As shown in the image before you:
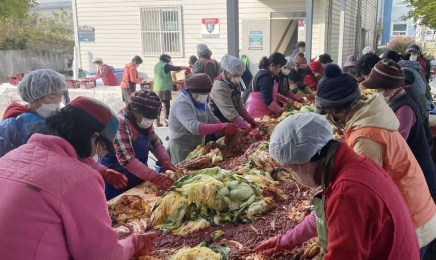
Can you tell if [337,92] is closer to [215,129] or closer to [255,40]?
[215,129]

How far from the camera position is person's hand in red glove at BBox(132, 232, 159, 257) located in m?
2.03

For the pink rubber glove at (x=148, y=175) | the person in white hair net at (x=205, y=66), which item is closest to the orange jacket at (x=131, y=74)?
the person in white hair net at (x=205, y=66)

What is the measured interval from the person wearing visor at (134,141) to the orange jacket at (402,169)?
5.15 feet

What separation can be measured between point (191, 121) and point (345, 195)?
2522 millimetres

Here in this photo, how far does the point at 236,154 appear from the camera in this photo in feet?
12.9

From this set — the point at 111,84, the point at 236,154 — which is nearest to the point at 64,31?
the point at 111,84

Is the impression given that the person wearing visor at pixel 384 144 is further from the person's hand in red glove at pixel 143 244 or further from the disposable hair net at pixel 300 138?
the person's hand in red glove at pixel 143 244

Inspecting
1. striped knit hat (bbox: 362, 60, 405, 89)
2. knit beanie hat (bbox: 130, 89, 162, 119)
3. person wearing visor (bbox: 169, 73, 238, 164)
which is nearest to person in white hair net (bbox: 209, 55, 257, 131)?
person wearing visor (bbox: 169, 73, 238, 164)

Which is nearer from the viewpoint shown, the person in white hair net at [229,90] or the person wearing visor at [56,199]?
the person wearing visor at [56,199]

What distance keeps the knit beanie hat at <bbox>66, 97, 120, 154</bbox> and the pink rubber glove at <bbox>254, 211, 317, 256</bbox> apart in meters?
1.08

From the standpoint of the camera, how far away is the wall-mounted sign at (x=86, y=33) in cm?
1523

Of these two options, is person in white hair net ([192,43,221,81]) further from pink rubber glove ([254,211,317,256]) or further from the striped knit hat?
pink rubber glove ([254,211,317,256])

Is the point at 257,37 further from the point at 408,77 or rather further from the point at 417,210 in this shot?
the point at 417,210

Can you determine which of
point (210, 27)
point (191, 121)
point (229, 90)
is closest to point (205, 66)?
point (229, 90)
